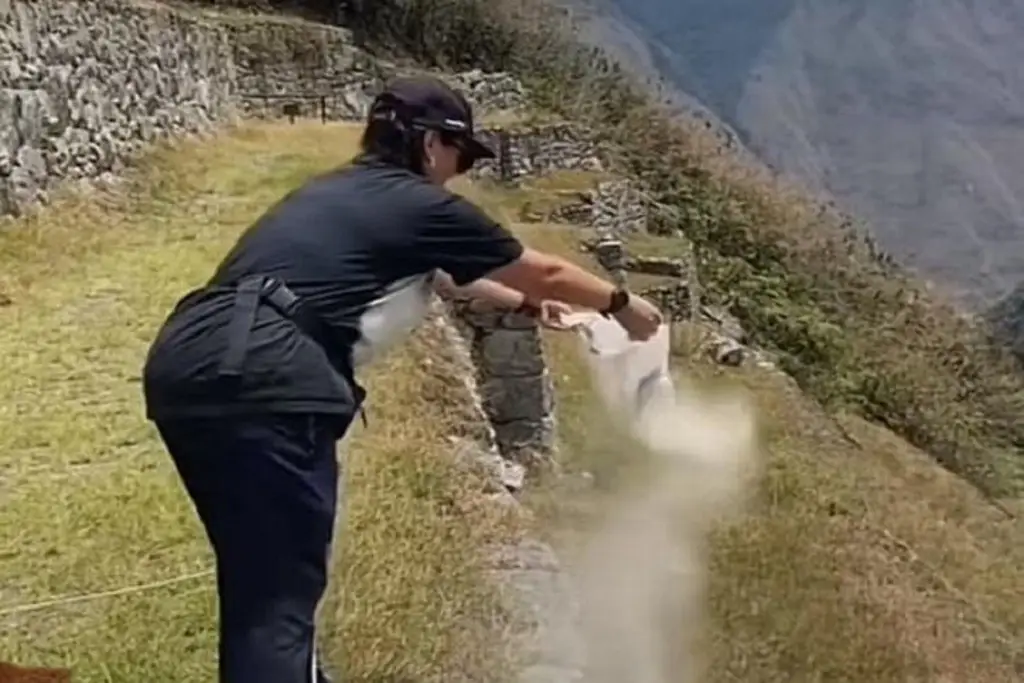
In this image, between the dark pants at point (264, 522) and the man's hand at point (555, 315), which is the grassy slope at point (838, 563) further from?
the dark pants at point (264, 522)

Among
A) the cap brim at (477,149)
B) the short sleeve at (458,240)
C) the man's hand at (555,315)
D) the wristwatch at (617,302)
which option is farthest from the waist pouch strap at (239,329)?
the man's hand at (555,315)

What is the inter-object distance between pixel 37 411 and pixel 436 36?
16.6 metres

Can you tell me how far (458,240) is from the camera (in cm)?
227

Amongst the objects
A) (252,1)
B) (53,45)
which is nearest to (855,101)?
(252,1)

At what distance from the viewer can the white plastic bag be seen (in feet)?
10.4

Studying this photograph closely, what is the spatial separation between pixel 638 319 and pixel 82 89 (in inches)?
258

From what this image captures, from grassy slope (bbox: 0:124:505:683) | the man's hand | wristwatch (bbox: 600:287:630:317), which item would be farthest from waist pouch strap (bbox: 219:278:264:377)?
grassy slope (bbox: 0:124:505:683)

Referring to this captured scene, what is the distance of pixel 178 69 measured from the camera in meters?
11.6

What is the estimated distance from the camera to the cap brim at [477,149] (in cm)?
238

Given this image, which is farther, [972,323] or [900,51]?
[900,51]

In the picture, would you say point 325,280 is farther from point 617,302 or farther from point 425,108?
point 617,302

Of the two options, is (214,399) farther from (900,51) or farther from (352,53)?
(900,51)

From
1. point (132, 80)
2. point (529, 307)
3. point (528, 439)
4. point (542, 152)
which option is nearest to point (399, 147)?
point (529, 307)

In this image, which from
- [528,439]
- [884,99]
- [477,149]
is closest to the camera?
[477,149]
